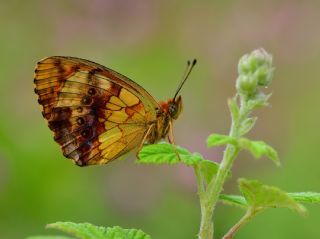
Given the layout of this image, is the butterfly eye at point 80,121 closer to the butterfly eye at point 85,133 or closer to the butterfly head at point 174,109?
the butterfly eye at point 85,133

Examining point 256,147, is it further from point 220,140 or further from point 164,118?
point 164,118

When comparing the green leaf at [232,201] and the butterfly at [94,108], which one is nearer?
the green leaf at [232,201]

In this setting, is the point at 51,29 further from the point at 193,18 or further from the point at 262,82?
the point at 262,82

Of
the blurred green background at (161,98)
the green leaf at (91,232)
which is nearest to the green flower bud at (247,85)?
the green leaf at (91,232)

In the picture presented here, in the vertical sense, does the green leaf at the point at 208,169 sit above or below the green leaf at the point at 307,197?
above

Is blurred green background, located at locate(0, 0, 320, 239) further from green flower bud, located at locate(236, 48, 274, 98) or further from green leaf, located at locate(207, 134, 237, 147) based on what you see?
green leaf, located at locate(207, 134, 237, 147)

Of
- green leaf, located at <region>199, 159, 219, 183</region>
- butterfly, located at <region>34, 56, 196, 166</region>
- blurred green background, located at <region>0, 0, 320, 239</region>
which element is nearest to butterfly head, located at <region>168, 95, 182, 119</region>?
butterfly, located at <region>34, 56, 196, 166</region>

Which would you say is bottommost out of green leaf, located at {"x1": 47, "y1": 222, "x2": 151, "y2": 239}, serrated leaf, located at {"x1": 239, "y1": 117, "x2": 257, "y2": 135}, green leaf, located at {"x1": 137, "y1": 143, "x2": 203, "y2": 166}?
green leaf, located at {"x1": 47, "y1": 222, "x2": 151, "y2": 239}

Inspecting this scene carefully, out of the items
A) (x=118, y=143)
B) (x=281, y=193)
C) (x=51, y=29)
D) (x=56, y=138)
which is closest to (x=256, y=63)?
(x=281, y=193)

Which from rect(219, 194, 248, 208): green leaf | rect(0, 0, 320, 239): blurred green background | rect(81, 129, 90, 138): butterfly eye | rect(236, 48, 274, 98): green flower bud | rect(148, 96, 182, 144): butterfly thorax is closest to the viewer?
rect(236, 48, 274, 98): green flower bud
